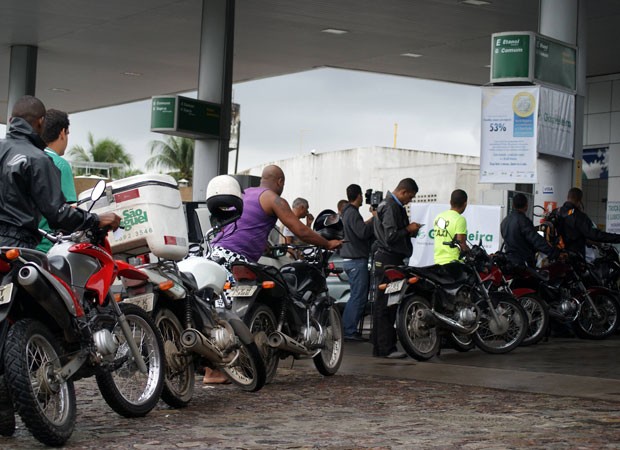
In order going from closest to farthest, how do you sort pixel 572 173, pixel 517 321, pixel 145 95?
pixel 517 321
pixel 572 173
pixel 145 95

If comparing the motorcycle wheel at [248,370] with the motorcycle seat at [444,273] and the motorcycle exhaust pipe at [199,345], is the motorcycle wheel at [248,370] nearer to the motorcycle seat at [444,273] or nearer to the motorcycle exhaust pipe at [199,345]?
the motorcycle exhaust pipe at [199,345]

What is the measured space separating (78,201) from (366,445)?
229cm

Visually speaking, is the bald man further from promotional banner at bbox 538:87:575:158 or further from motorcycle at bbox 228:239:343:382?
promotional banner at bbox 538:87:575:158

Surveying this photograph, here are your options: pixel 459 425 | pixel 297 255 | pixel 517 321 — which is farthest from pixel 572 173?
pixel 459 425

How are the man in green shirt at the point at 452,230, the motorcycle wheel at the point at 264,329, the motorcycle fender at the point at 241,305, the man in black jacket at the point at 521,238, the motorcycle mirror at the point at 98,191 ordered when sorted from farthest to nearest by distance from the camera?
the man in black jacket at the point at 521,238 → the man in green shirt at the point at 452,230 → the motorcycle wheel at the point at 264,329 → the motorcycle fender at the point at 241,305 → the motorcycle mirror at the point at 98,191

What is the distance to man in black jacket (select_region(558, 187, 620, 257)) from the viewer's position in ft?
45.8

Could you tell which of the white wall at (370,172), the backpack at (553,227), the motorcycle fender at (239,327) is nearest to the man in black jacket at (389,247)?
the backpack at (553,227)

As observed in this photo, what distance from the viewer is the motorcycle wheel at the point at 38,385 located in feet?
18.3

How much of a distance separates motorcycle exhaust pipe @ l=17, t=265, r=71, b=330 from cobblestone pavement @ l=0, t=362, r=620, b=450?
666 millimetres

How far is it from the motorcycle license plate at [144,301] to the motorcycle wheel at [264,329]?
1.38m

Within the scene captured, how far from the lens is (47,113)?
723 cm

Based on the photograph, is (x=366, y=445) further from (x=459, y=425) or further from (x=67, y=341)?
(x=67, y=341)

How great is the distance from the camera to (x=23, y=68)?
23.4 metres

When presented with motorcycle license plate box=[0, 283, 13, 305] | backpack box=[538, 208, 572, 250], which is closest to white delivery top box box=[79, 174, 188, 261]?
motorcycle license plate box=[0, 283, 13, 305]
